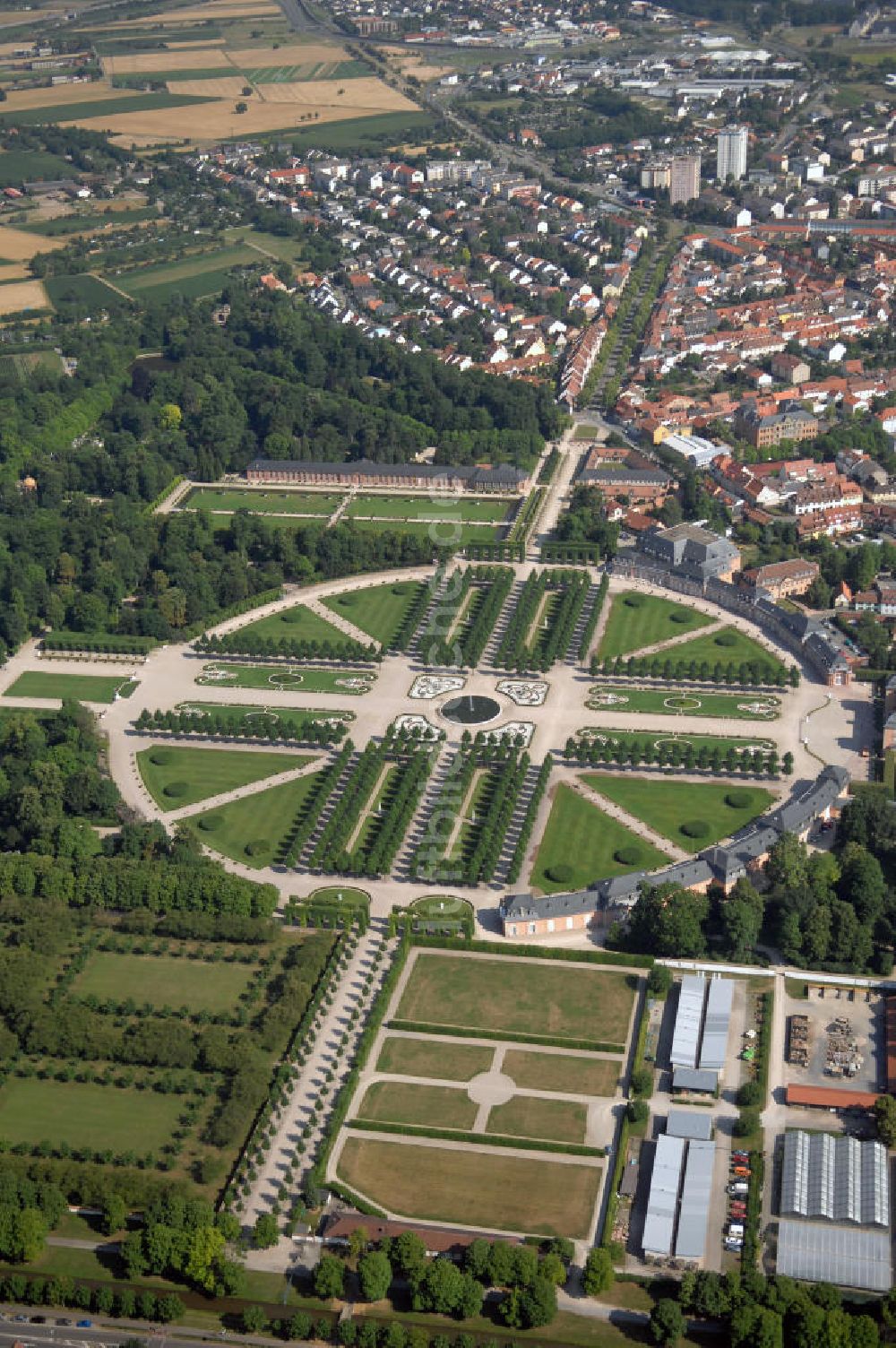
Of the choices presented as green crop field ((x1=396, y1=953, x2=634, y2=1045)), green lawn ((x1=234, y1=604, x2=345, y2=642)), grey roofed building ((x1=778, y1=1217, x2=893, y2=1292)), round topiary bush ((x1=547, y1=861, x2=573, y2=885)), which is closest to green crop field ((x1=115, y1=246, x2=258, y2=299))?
green lawn ((x1=234, y1=604, x2=345, y2=642))

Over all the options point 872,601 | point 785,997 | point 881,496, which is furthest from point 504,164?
point 785,997

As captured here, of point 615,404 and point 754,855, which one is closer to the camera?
point 754,855

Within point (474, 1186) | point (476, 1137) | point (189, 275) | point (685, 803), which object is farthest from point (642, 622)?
point (189, 275)

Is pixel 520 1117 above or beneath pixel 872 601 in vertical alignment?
beneath

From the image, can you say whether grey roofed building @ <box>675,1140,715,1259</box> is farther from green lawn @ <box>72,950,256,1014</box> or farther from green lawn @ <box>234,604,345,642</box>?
green lawn @ <box>234,604,345,642</box>

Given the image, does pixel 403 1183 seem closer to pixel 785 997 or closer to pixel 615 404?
pixel 785 997

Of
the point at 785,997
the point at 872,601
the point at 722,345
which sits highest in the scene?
the point at 722,345

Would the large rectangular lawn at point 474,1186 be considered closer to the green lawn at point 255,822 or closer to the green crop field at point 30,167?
the green lawn at point 255,822

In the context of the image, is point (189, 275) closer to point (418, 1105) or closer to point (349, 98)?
point (349, 98)
